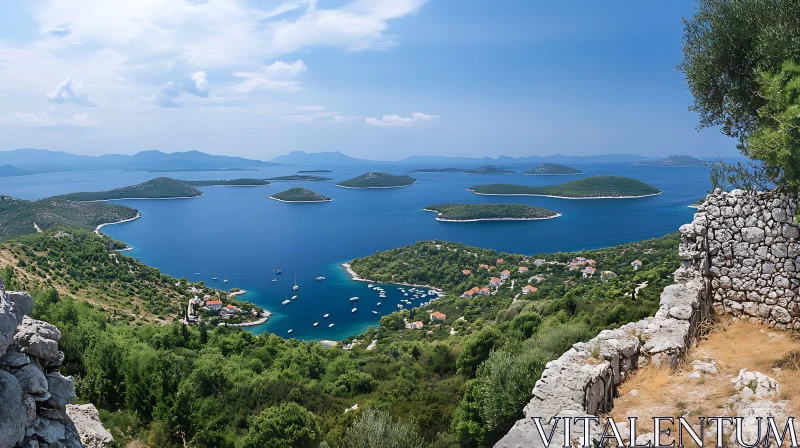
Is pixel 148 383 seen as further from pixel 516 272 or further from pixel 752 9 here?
pixel 516 272

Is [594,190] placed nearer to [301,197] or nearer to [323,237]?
[323,237]

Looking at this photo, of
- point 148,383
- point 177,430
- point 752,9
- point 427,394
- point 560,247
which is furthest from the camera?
point 560,247

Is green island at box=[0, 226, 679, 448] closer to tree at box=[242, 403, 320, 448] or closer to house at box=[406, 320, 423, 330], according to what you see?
tree at box=[242, 403, 320, 448]

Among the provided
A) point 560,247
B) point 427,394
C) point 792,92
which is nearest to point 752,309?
point 792,92

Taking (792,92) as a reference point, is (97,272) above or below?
below

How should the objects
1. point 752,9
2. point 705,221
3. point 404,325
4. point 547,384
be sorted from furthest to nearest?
point 404,325 < point 705,221 < point 752,9 < point 547,384

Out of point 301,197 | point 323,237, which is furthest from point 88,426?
point 301,197

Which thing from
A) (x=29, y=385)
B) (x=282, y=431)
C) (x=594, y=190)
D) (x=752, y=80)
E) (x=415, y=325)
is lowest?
(x=415, y=325)
